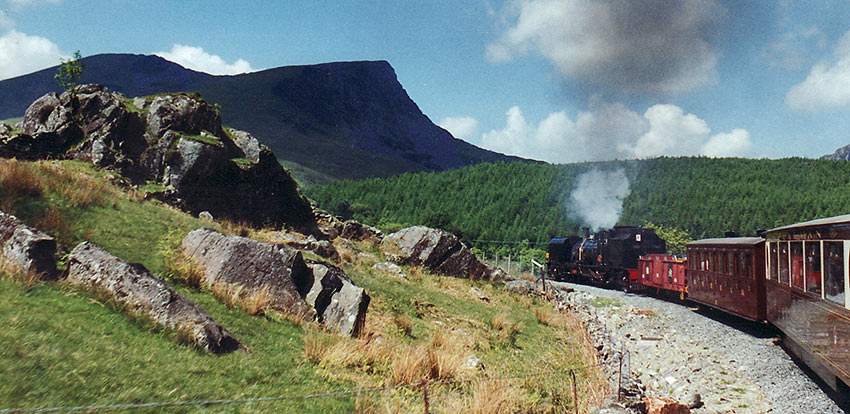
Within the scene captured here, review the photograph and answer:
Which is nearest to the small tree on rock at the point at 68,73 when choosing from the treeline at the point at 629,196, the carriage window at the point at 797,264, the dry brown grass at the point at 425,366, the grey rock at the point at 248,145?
the grey rock at the point at 248,145

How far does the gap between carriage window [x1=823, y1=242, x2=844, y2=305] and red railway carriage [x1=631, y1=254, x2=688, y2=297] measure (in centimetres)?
1519

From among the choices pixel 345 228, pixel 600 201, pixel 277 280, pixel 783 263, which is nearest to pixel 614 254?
pixel 600 201

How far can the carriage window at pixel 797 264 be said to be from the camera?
10938 millimetres

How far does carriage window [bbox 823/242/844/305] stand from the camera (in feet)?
27.9

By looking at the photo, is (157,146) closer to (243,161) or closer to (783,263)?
(243,161)

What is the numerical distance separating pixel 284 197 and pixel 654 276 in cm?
1952

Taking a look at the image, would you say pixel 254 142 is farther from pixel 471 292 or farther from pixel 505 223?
pixel 505 223

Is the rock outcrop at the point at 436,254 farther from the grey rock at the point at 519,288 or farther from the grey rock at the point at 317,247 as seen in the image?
the grey rock at the point at 317,247

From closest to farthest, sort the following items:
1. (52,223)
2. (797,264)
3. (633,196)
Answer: (52,223), (797,264), (633,196)

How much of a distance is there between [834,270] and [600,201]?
37654 mm

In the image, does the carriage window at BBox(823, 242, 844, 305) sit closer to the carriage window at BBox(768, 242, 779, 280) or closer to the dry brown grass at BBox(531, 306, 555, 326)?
the carriage window at BBox(768, 242, 779, 280)

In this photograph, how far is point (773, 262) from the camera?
13.7m

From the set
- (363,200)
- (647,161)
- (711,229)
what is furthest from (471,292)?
(647,161)

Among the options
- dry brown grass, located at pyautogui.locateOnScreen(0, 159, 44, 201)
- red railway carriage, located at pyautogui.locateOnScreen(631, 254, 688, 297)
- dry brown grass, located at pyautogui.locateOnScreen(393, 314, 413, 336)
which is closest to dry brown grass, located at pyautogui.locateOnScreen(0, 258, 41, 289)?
dry brown grass, located at pyautogui.locateOnScreen(0, 159, 44, 201)
